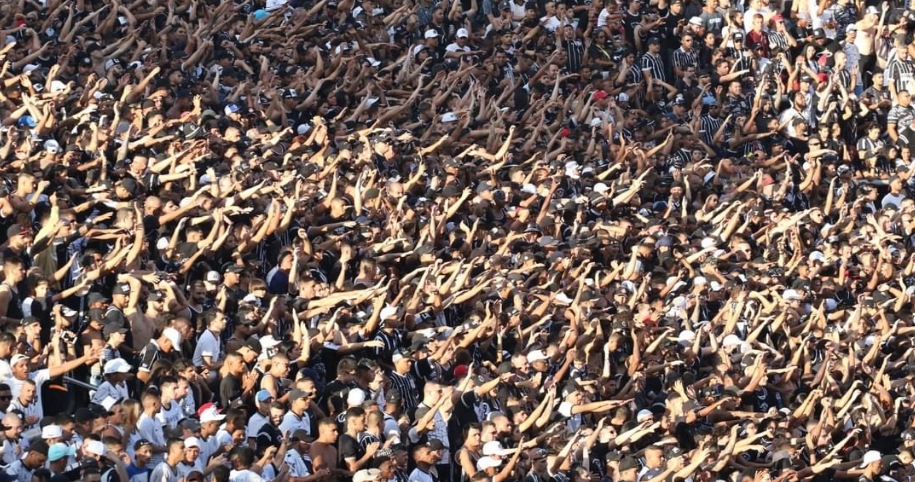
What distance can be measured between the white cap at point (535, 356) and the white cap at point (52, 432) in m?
4.83

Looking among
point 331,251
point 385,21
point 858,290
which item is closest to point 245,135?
point 331,251

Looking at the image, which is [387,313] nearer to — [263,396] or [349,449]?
[263,396]

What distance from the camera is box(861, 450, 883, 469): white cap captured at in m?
16.2

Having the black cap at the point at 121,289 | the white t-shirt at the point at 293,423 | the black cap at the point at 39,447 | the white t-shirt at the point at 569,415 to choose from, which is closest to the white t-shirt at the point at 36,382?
the black cap at the point at 39,447

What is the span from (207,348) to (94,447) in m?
2.64

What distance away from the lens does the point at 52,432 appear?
1176 cm

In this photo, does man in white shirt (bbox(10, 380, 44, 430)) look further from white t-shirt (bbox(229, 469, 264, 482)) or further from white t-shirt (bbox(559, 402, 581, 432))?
white t-shirt (bbox(559, 402, 581, 432))

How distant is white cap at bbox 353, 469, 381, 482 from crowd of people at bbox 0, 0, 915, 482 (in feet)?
0.04

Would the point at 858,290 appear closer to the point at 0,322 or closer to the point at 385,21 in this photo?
the point at 385,21

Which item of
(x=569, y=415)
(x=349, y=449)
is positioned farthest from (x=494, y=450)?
(x=569, y=415)

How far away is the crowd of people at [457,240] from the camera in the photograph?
44.5 feet

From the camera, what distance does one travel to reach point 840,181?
23.0m

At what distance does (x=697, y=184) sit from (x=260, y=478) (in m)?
10.7

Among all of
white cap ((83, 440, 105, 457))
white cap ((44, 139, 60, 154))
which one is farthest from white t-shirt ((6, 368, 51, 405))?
white cap ((44, 139, 60, 154))
